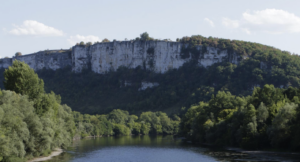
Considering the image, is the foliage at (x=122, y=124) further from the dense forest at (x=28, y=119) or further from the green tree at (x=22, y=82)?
the green tree at (x=22, y=82)

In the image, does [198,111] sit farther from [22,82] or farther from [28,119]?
[28,119]

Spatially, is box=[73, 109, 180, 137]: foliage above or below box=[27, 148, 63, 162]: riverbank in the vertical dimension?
below

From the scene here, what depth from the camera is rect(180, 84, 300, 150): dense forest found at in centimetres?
6334

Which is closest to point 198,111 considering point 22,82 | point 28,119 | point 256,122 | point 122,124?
point 256,122

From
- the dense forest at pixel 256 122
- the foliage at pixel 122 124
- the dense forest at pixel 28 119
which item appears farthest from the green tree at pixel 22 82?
the foliage at pixel 122 124

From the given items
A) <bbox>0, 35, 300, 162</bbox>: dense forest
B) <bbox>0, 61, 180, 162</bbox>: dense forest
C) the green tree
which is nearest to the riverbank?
<bbox>0, 61, 180, 162</bbox>: dense forest

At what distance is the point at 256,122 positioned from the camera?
71.2 metres

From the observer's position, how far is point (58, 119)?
74500 millimetres

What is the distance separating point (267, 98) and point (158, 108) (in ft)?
379

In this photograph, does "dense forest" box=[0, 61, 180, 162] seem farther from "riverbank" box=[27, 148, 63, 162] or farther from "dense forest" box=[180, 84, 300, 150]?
"dense forest" box=[180, 84, 300, 150]

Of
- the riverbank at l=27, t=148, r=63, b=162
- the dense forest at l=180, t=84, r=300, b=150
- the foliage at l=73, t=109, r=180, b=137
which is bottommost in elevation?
the foliage at l=73, t=109, r=180, b=137

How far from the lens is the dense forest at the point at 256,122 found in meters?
63.3

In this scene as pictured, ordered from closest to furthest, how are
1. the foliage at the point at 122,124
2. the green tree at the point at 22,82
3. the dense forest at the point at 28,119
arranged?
the dense forest at the point at 28,119, the green tree at the point at 22,82, the foliage at the point at 122,124

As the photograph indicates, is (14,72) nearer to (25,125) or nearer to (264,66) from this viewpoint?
(25,125)
